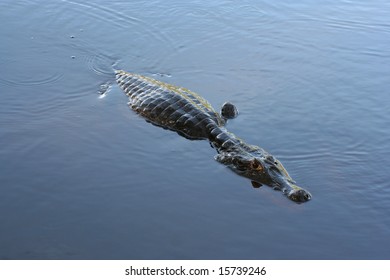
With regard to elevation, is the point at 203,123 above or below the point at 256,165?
above

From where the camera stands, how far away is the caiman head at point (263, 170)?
7.46 meters

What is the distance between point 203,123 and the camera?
906 centimetres

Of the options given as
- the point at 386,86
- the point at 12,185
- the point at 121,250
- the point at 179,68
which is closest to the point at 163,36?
the point at 179,68

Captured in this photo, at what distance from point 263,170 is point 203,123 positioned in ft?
5.04

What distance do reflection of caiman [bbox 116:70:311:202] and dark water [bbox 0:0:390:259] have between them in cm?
17

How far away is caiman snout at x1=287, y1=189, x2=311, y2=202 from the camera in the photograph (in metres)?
7.35

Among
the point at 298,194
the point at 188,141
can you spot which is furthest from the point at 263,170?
the point at 188,141

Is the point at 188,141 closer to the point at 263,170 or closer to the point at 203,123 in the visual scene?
the point at 203,123

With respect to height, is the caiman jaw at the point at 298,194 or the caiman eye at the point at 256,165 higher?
the caiman eye at the point at 256,165

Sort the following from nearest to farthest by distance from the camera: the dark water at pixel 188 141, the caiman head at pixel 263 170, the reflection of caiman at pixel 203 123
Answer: the dark water at pixel 188 141
the caiman head at pixel 263 170
the reflection of caiman at pixel 203 123

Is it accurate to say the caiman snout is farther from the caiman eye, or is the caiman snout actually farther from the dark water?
the caiman eye

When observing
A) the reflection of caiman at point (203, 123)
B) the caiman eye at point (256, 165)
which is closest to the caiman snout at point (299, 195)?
the reflection of caiman at point (203, 123)

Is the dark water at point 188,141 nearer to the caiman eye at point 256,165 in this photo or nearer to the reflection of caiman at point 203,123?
the reflection of caiman at point 203,123

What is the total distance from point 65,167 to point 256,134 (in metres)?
2.90
